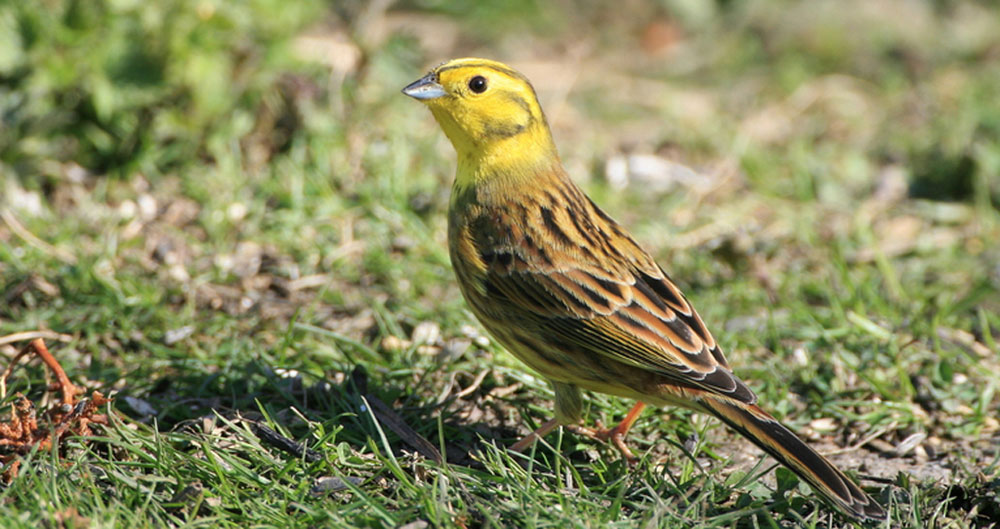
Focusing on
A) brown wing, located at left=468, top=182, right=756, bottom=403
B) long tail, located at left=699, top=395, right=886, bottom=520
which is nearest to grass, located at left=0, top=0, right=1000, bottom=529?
long tail, located at left=699, top=395, right=886, bottom=520

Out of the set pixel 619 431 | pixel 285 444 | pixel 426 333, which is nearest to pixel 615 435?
pixel 619 431

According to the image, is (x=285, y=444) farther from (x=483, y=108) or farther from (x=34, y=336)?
(x=483, y=108)

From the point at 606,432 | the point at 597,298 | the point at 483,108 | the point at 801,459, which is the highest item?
the point at 483,108

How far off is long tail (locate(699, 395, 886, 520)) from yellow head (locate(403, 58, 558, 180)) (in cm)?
133

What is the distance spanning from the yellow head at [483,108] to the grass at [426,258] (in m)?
0.88

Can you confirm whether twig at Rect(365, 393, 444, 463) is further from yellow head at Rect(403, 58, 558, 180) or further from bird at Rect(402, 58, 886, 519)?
yellow head at Rect(403, 58, 558, 180)

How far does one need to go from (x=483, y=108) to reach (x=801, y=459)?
176cm

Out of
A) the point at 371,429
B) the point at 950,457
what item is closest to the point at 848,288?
the point at 950,457

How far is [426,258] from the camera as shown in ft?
18.1

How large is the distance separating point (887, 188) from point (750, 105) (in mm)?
1392

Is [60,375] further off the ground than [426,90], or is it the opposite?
[426,90]

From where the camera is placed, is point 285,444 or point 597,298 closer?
point 285,444

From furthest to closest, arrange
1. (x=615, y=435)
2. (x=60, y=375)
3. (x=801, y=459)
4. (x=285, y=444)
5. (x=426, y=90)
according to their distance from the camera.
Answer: (x=426, y=90) < (x=615, y=435) < (x=60, y=375) < (x=285, y=444) < (x=801, y=459)

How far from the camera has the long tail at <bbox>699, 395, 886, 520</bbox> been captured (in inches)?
131
